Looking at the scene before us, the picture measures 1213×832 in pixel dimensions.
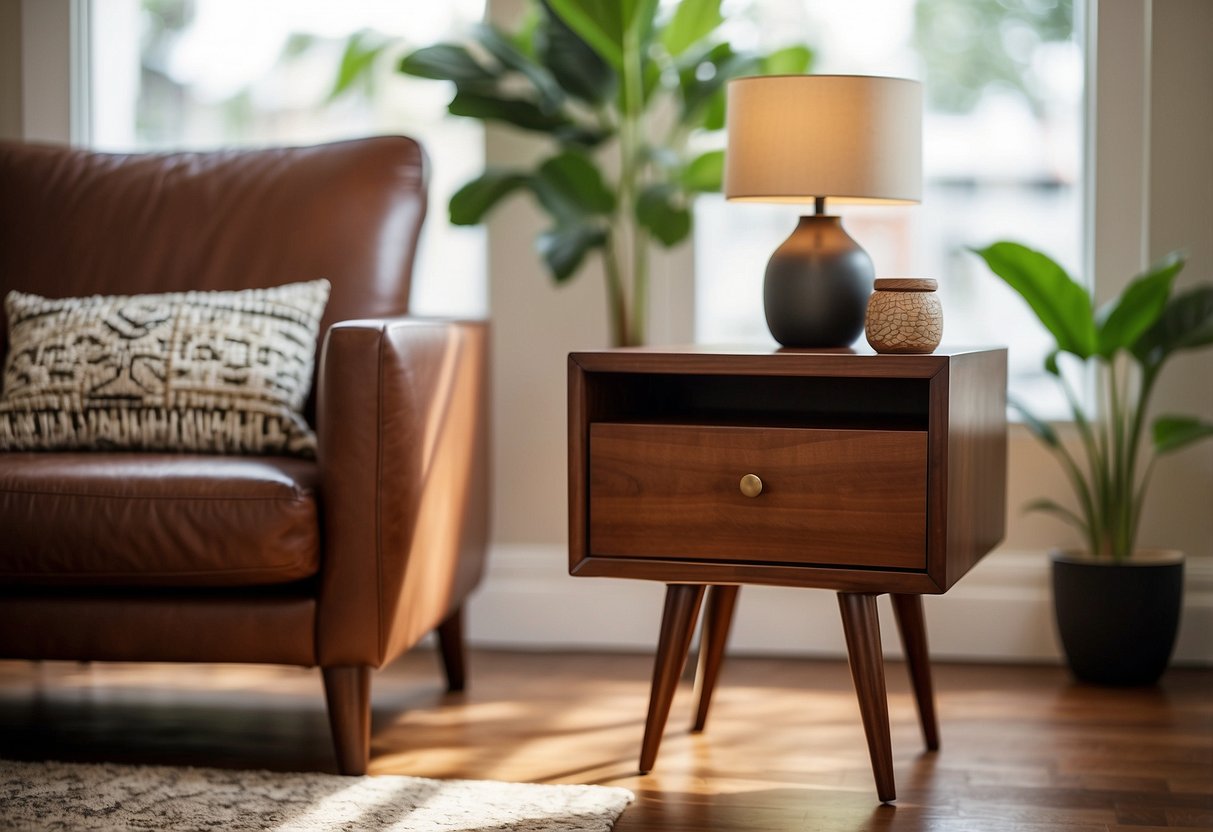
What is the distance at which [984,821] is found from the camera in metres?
1.73

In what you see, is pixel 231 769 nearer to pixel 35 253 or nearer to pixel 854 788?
pixel 854 788

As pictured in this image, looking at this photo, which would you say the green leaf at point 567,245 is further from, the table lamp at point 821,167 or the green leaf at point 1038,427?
the green leaf at point 1038,427

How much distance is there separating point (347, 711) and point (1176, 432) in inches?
60.0

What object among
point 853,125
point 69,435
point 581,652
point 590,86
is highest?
point 590,86

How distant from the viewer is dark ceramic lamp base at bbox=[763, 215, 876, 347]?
1.91 metres

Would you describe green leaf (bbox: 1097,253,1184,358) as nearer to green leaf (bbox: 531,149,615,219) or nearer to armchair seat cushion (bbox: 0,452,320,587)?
green leaf (bbox: 531,149,615,219)

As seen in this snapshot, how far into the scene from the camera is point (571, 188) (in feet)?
8.21

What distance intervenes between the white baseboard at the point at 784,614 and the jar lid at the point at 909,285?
3.41 ft

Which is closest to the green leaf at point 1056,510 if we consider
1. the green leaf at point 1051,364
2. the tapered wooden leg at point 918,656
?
the green leaf at point 1051,364

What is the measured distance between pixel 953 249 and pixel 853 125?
105 cm

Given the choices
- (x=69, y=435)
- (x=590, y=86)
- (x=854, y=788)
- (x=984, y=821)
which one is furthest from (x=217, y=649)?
(x=590, y=86)

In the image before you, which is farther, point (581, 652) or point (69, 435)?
point (581, 652)

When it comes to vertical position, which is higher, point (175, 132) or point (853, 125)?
point (175, 132)

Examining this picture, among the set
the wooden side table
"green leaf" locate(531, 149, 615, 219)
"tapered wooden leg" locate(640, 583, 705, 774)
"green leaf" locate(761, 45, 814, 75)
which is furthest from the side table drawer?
"green leaf" locate(761, 45, 814, 75)
